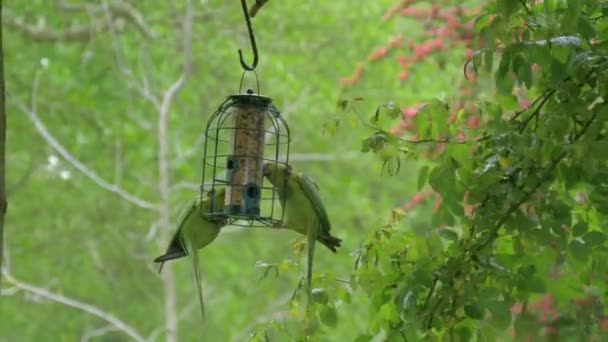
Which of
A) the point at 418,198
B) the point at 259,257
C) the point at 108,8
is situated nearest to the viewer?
the point at 418,198

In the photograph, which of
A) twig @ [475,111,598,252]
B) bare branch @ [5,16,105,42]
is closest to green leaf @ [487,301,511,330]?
twig @ [475,111,598,252]

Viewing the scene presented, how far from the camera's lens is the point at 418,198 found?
5.07 meters

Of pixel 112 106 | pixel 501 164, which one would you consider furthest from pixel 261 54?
pixel 501 164

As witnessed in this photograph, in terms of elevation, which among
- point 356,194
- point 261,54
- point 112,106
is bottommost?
point 356,194

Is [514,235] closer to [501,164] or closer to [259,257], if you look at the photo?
[501,164]

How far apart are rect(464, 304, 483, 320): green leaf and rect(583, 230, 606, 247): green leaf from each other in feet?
0.81

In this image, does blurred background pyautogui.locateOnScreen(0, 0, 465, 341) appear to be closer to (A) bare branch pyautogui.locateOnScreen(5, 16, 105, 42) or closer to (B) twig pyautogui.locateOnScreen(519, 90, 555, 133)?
(A) bare branch pyautogui.locateOnScreen(5, 16, 105, 42)

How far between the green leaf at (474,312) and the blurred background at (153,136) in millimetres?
3278

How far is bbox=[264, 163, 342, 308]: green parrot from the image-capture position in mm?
2217

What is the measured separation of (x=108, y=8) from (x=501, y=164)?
433cm

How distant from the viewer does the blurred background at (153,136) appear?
6309 mm

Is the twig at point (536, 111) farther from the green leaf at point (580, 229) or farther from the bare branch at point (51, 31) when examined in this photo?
the bare branch at point (51, 31)

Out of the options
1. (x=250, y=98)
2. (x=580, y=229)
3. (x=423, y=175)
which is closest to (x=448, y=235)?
(x=423, y=175)

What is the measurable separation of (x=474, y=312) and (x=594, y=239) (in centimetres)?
27
